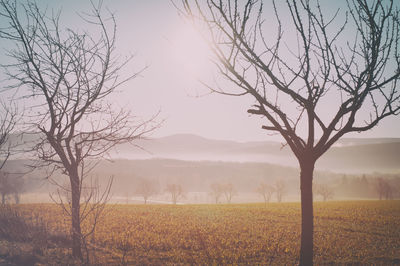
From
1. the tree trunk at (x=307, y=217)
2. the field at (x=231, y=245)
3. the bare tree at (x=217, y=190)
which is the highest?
the tree trunk at (x=307, y=217)

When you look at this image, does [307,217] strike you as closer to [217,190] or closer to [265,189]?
[265,189]

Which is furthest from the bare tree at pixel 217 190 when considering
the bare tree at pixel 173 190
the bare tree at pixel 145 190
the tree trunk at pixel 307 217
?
the tree trunk at pixel 307 217

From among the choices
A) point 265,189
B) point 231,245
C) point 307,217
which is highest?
point 307,217

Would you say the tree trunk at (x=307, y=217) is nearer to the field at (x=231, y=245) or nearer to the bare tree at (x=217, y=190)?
the field at (x=231, y=245)

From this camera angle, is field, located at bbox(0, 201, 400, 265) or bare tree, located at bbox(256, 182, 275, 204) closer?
field, located at bbox(0, 201, 400, 265)

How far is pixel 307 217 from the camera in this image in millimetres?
Answer: 4492

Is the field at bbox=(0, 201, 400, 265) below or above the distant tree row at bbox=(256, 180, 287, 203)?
above

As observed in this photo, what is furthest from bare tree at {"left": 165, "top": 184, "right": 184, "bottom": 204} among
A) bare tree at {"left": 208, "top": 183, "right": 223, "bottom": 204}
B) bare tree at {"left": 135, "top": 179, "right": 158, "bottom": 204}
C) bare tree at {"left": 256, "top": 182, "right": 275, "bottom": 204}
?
bare tree at {"left": 256, "top": 182, "right": 275, "bottom": 204}

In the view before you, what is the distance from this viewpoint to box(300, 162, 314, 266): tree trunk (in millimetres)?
4348

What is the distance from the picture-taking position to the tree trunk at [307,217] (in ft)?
14.3

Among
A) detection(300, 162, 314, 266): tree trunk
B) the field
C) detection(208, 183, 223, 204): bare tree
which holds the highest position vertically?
detection(300, 162, 314, 266): tree trunk

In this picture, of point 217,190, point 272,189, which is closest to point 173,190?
point 217,190

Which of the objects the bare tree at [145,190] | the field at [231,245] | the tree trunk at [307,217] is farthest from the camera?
the bare tree at [145,190]

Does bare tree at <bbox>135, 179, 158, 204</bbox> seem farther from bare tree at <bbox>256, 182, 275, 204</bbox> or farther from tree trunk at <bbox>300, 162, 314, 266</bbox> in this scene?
tree trunk at <bbox>300, 162, 314, 266</bbox>
